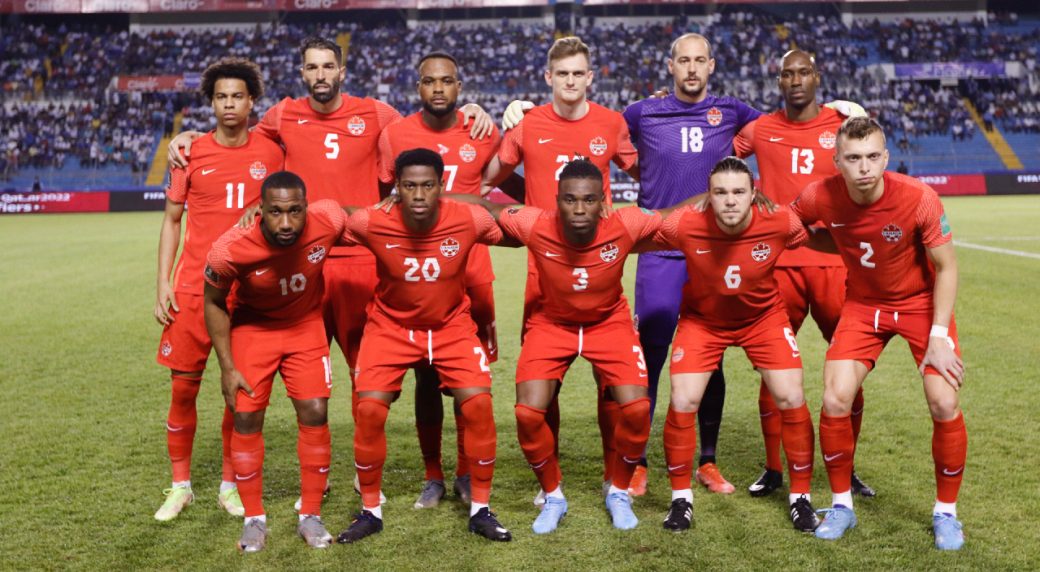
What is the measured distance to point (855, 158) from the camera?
4.47 m

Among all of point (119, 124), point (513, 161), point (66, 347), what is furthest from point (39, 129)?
point (513, 161)

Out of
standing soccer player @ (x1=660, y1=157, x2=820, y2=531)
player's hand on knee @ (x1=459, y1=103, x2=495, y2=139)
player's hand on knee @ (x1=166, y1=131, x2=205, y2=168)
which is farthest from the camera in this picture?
player's hand on knee @ (x1=459, y1=103, x2=495, y2=139)

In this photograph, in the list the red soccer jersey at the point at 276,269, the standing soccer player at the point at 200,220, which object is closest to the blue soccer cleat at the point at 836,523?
the red soccer jersey at the point at 276,269

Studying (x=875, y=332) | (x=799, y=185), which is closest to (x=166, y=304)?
(x=799, y=185)

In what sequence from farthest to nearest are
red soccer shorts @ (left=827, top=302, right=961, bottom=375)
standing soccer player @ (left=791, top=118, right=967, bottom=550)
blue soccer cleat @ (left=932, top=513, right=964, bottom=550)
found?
red soccer shorts @ (left=827, top=302, right=961, bottom=375) < standing soccer player @ (left=791, top=118, right=967, bottom=550) < blue soccer cleat @ (left=932, top=513, right=964, bottom=550)

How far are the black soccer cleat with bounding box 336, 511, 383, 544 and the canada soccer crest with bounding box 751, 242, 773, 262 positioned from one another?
235cm

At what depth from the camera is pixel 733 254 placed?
486 centimetres

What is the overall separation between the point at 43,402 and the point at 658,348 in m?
5.09

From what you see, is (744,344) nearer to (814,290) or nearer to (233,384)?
(814,290)

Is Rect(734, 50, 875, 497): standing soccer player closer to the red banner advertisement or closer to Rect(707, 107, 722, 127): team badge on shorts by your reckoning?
Rect(707, 107, 722, 127): team badge on shorts

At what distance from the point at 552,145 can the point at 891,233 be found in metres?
1.92

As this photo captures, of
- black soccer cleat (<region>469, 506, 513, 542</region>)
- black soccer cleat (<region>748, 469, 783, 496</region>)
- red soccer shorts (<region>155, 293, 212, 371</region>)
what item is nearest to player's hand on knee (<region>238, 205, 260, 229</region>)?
red soccer shorts (<region>155, 293, 212, 371</region>)

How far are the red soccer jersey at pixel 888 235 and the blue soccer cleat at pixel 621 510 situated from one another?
157 cm

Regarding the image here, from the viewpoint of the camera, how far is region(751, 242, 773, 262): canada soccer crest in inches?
191
